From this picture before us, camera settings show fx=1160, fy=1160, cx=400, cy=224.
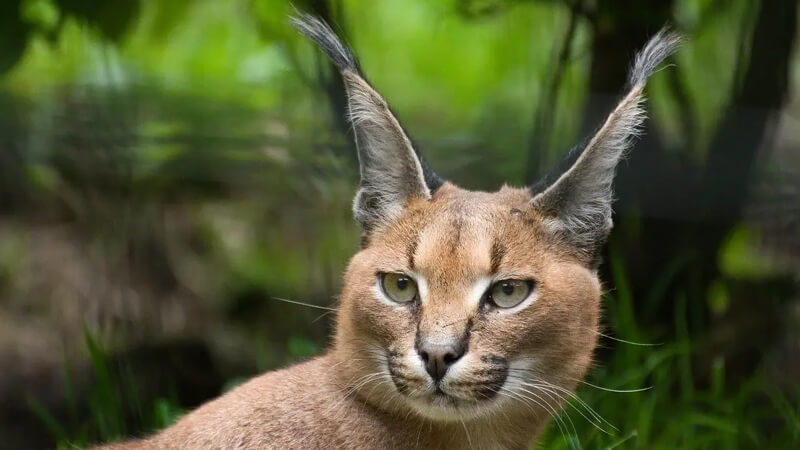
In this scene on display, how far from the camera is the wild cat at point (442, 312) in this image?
3.76 m

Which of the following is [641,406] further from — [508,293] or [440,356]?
[440,356]

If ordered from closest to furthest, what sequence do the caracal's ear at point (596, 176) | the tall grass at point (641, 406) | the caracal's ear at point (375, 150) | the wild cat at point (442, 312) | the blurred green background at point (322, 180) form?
the wild cat at point (442, 312) < the caracal's ear at point (596, 176) < the caracal's ear at point (375, 150) < the tall grass at point (641, 406) < the blurred green background at point (322, 180)

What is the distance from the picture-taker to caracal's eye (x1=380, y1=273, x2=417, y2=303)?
392cm

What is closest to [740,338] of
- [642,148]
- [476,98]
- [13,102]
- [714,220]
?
[714,220]

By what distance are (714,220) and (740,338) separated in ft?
2.64

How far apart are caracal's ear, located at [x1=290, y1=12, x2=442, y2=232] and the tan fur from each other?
3.2 inches

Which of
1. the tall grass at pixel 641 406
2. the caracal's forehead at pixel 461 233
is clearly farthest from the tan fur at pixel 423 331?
the tall grass at pixel 641 406

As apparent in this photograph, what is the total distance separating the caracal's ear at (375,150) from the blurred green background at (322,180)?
180 cm

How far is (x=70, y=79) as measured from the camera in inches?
276

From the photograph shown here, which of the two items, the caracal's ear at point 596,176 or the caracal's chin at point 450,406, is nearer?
the caracal's chin at point 450,406

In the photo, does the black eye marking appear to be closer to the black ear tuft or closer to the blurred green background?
the black ear tuft

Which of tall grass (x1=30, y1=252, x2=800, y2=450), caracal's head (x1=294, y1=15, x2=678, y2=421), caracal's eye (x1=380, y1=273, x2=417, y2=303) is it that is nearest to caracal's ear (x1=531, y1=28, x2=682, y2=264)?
caracal's head (x1=294, y1=15, x2=678, y2=421)

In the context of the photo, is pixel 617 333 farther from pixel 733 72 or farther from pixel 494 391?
pixel 494 391

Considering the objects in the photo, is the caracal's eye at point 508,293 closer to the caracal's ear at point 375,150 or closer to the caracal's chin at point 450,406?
the caracal's chin at point 450,406
